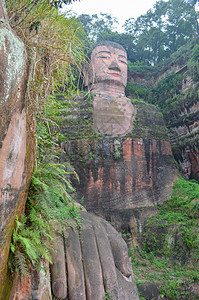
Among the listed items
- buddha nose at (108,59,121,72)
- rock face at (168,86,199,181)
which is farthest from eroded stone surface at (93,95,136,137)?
rock face at (168,86,199,181)

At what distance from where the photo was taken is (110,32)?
23.4m

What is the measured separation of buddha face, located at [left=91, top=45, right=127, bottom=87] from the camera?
1373 centimetres

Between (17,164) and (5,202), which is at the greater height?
(17,164)

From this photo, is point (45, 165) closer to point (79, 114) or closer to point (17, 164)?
point (17, 164)

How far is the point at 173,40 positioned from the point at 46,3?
76.5ft

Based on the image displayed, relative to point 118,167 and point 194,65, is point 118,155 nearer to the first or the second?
point 118,167

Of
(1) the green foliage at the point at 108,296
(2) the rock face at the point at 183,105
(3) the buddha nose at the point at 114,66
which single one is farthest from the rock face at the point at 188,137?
(1) the green foliage at the point at 108,296

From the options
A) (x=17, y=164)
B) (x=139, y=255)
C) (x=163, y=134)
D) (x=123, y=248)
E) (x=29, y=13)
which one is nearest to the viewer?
(x=17, y=164)

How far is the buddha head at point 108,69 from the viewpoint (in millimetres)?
13695

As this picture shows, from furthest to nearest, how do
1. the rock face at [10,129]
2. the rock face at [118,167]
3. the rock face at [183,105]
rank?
the rock face at [183,105] → the rock face at [118,167] → the rock face at [10,129]

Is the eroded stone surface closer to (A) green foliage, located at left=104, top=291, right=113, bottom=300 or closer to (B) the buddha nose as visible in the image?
(B) the buddha nose

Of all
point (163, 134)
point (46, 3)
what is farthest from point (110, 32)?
point (46, 3)

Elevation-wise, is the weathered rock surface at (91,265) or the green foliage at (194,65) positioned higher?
the green foliage at (194,65)

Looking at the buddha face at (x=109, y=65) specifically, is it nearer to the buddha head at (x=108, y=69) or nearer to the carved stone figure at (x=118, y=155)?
the buddha head at (x=108, y=69)
